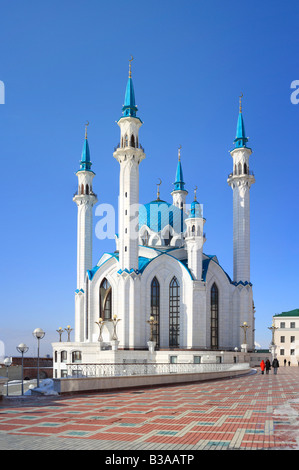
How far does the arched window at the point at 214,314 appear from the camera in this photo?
48.5m

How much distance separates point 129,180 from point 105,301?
12.5m

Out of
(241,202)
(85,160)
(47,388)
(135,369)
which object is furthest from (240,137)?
(47,388)

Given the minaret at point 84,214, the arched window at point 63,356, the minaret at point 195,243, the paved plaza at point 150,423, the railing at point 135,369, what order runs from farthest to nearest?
the minaret at point 84,214
the arched window at point 63,356
the minaret at point 195,243
the railing at point 135,369
the paved plaza at point 150,423

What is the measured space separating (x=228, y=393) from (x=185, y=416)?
732 cm

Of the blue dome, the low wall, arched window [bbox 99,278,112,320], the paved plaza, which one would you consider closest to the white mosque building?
arched window [bbox 99,278,112,320]

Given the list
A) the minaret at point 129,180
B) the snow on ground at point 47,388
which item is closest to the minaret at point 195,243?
the minaret at point 129,180

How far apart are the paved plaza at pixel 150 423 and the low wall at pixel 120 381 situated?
0.69 metres

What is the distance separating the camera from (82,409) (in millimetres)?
13883

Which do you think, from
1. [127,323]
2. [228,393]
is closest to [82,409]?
[228,393]

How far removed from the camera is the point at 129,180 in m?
46.1

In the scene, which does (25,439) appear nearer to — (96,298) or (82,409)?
(82,409)

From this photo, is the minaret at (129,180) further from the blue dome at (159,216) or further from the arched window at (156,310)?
the blue dome at (159,216)

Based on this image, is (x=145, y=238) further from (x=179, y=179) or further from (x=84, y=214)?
(x=179, y=179)

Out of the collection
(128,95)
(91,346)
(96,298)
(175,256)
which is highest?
(128,95)
